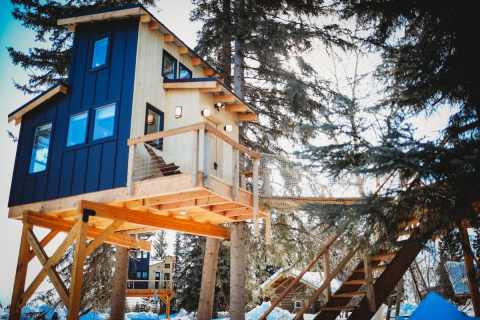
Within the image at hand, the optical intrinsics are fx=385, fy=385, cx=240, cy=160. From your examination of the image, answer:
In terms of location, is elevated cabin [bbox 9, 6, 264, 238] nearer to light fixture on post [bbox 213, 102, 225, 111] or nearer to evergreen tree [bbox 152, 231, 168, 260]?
light fixture on post [bbox 213, 102, 225, 111]

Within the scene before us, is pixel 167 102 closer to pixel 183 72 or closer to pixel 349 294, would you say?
pixel 183 72

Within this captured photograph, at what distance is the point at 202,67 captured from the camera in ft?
45.7

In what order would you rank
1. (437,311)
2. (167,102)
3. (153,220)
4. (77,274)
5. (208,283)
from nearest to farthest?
(437,311) < (77,274) < (153,220) < (167,102) < (208,283)

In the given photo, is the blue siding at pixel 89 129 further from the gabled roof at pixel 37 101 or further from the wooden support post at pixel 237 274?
the wooden support post at pixel 237 274

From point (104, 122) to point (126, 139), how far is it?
3.71ft

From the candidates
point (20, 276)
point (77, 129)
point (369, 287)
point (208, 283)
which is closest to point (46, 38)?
point (77, 129)

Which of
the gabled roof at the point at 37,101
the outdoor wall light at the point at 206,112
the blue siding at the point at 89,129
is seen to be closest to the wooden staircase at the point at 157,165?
the blue siding at the point at 89,129

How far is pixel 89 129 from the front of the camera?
10078mm

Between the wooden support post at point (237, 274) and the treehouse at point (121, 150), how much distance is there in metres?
0.65

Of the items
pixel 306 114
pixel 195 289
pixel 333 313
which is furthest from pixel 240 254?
pixel 195 289

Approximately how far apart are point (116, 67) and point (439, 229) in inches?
342

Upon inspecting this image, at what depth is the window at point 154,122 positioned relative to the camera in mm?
10250

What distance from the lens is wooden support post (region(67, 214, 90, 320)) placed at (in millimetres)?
7883

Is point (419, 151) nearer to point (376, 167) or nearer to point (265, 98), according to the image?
point (376, 167)
